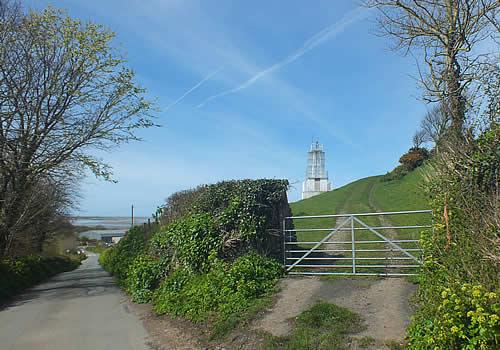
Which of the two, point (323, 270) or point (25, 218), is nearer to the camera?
point (323, 270)

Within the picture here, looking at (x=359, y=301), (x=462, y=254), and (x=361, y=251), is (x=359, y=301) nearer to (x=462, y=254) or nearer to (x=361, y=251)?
(x=361, y=251)

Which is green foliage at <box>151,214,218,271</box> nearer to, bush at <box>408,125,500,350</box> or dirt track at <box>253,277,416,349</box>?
dirt track at <box>253,277,416,349</box>

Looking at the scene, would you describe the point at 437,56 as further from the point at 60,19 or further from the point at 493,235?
the point at 60,19

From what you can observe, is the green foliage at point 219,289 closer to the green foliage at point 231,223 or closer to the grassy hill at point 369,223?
the green foliage at point 231,223

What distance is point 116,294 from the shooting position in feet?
58.3

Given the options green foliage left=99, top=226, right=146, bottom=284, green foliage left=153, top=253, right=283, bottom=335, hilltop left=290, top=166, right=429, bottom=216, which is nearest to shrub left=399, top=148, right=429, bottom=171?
hilltop left=290, top=166, right=429, bottom=216

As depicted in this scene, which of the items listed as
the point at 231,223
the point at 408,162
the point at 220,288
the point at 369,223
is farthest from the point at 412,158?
the point at 220,288

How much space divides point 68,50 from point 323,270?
13.3 m

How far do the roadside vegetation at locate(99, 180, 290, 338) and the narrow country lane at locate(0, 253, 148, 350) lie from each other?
1.06 meters

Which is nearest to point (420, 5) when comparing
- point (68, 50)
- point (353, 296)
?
point (353, 296)

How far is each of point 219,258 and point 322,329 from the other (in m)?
4.99

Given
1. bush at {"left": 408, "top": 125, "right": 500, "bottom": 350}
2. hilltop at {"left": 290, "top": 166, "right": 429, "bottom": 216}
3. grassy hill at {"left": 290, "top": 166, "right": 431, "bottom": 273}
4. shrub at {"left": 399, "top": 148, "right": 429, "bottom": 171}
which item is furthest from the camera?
shrub at {"left": 399, "top": 148, "right": 429, "bottom": 171}

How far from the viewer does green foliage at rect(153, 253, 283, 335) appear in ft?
33.3

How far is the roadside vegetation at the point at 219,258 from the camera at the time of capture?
10422 millimetres
